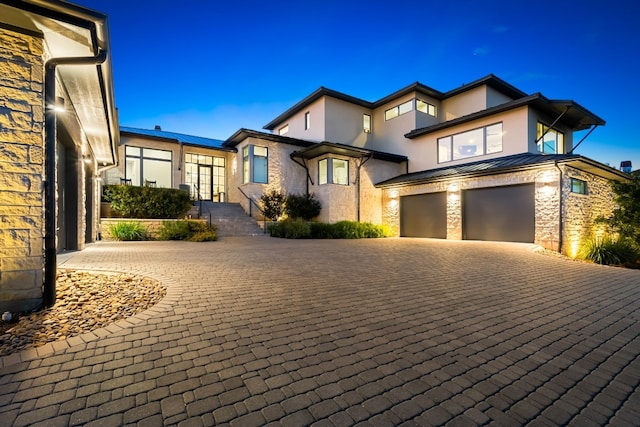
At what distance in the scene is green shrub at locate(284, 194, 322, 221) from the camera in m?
16.3

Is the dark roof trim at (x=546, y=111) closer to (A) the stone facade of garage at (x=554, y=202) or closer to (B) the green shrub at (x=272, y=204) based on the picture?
(A) the stone facade of garage at (x=554, y=202)

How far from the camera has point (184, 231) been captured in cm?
1185

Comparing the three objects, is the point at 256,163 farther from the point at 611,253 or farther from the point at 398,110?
the point at 611,253

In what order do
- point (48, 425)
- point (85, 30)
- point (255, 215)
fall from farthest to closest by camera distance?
point (255, 215) → point (85, 30) → point (48, 425)

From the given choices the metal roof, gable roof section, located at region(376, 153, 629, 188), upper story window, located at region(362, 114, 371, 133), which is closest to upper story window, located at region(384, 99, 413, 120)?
upper story window, located at region(362, 114, 371, 133)

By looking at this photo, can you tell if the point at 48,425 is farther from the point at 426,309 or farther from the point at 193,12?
the point at 193,12

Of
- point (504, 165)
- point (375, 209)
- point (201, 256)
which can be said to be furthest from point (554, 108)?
point (201, 256)

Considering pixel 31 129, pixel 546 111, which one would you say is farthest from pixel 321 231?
pixel 546 111

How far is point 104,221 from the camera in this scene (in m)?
11.3

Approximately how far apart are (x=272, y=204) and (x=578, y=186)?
14.2 metres

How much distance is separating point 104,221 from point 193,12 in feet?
33.1

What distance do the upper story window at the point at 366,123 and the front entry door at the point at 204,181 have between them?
11039 millimetres

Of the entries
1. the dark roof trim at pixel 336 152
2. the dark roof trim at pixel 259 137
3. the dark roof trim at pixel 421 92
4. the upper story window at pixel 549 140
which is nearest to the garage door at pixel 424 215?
the dark roof trim at pixel 336 152

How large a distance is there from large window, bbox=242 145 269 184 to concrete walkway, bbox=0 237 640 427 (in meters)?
12.3
